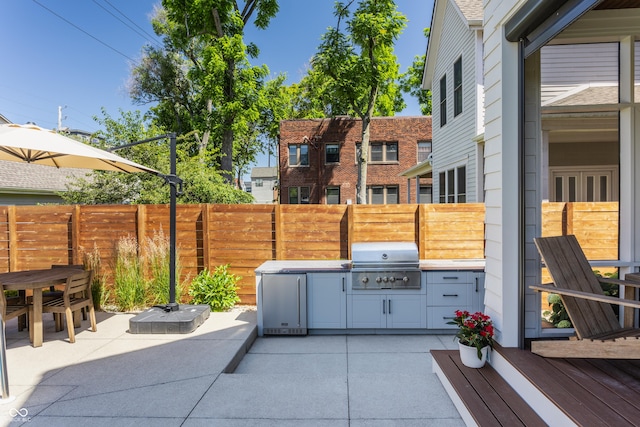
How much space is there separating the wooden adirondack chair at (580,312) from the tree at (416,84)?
22.6 meters

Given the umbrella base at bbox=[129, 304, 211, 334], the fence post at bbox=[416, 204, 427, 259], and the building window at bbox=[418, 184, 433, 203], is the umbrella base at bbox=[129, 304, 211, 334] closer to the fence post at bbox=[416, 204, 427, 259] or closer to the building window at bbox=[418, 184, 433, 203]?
the fence post at bbox=[416, 204, 427, 259]

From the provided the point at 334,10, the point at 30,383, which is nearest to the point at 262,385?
the point at 30,383

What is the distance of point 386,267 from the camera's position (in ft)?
15.1

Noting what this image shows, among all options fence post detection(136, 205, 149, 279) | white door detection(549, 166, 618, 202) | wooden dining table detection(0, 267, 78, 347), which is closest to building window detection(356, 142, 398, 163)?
white door detection(549, 166, 618, 202)

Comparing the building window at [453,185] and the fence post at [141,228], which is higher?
the building window at [453,185]

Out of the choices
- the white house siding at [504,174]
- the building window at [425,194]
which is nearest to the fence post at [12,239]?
the white house siding at [504,174]

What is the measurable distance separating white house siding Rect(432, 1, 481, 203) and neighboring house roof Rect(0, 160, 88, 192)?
1089 cm

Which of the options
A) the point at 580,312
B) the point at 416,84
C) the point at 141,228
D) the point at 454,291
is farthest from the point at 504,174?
the point at 416,84

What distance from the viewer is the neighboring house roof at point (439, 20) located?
26.5ft

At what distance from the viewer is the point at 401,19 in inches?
639

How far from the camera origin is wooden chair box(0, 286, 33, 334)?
3869mm

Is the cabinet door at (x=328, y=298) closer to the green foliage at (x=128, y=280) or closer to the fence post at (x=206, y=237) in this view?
the fence post at (x=206, y=237)

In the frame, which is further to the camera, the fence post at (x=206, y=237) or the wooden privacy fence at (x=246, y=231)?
the fence post at (x=206, y=237)

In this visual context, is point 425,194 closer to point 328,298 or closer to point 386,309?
point 386,309
